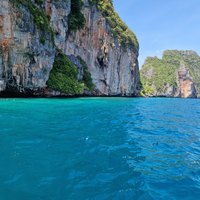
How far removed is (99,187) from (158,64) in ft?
377

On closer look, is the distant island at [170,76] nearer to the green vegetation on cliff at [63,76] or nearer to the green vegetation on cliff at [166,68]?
the green vegetation on cliff at [166,68]

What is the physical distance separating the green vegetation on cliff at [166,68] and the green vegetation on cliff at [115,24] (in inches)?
1689

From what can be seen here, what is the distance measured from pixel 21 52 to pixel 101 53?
23146 mm

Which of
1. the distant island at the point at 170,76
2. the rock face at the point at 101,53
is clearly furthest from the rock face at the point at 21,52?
the distant island at the point at 170,76

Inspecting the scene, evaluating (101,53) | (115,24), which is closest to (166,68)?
(115,24)

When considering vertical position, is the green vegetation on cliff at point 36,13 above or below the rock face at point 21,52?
above

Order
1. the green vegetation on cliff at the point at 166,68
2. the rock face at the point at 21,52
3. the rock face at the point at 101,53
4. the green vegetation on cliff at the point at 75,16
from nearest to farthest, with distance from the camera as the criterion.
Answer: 1. the rock face at the point at 21,52
2. the green vegetation on cliff at the point at 75,16
3. the rock face at the point at 101,53
4. the green vegetation on cliff at the point at 166,68

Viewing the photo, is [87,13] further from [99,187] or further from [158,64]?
[158,64]

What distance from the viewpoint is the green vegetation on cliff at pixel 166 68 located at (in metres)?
88.6

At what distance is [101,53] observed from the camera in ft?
118

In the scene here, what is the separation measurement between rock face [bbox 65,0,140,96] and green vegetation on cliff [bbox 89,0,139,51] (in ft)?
5.52

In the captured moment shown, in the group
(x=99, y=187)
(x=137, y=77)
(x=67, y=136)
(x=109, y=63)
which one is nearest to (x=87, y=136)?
(x=67, y=136)

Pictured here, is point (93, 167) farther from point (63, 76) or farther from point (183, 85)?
point (183, 85)

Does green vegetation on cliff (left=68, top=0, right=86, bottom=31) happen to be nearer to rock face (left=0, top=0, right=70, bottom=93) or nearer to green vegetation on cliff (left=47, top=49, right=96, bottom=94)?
green vegetation on cliff (left=47, top=49, right=96, bottom=94)
